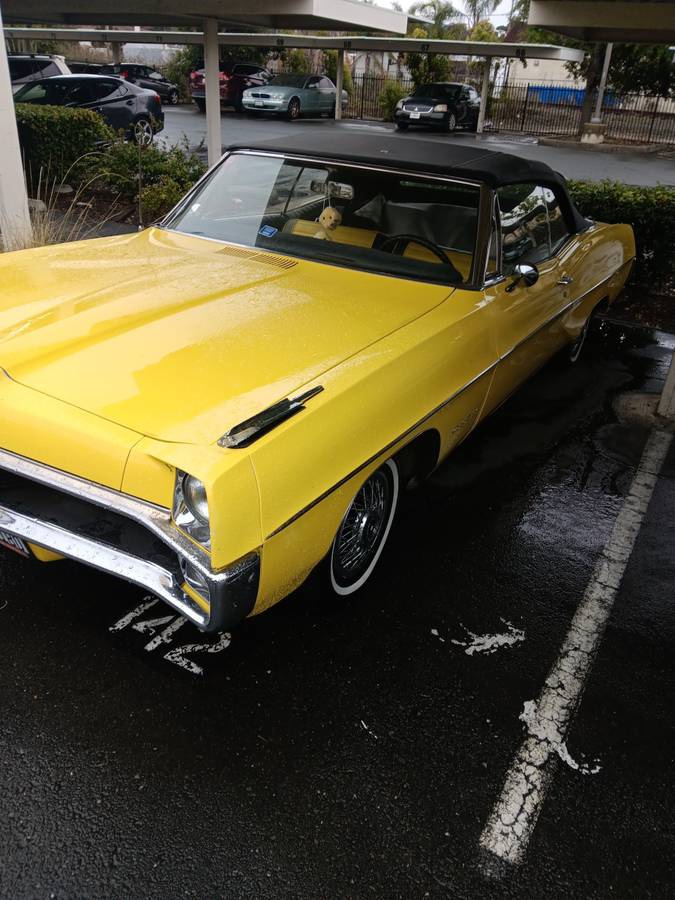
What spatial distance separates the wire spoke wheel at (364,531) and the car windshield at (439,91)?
24.2 metres

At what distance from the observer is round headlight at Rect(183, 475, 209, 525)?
2172mm

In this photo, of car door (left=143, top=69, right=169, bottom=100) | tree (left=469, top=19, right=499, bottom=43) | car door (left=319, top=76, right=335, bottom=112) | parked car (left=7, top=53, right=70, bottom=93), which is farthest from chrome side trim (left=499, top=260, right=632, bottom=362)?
tree (left=469, top=19, right=499, bottom=43)

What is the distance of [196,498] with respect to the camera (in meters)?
2.18

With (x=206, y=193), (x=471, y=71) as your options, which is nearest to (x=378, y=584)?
(x=206, y=193)

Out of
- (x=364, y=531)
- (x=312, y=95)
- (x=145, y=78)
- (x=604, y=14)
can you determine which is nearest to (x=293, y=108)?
(x=312, y=95)

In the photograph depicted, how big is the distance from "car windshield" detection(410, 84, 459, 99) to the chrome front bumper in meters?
24.9

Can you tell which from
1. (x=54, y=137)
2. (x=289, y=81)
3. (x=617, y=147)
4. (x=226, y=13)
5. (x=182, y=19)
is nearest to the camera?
(x=54, y=137)

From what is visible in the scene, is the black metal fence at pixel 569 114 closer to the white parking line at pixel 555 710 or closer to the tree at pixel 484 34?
the tree at pixel 484 34

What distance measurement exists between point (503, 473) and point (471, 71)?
3518 centimetres

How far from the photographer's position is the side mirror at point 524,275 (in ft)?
12.4

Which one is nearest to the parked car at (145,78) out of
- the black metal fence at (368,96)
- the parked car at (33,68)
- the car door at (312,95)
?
the car door at (312,95)

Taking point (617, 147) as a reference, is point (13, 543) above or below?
above

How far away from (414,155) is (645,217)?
426 centimetres

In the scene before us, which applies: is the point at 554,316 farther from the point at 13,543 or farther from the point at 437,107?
the point at 437,107
